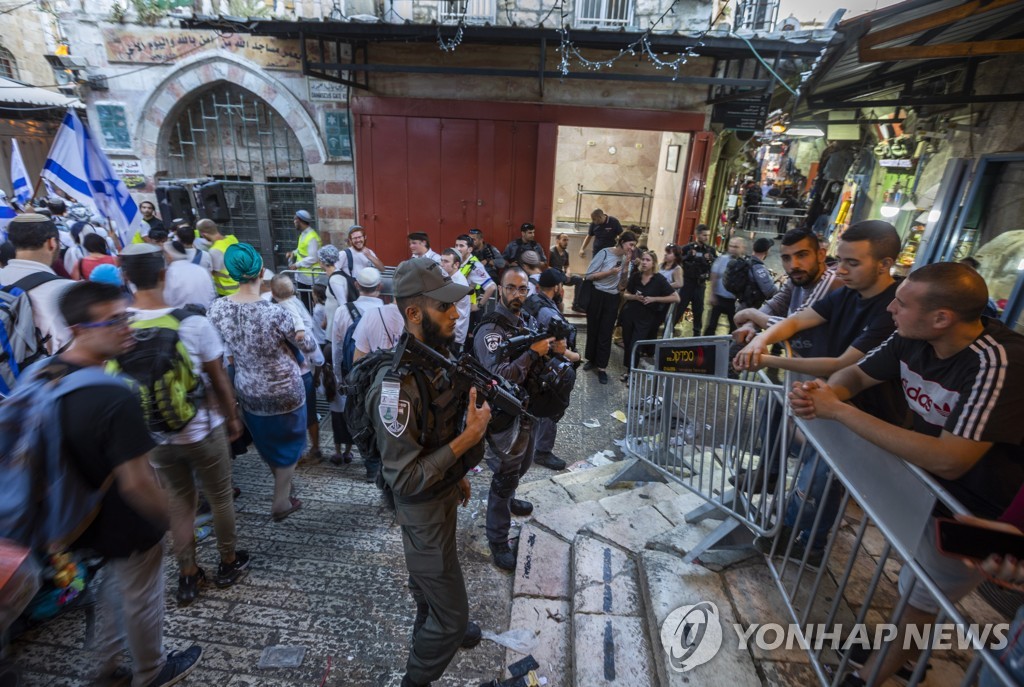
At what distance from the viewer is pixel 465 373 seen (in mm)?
A: 2334

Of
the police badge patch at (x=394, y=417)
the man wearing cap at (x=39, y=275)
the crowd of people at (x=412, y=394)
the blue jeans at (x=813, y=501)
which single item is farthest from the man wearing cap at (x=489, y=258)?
the police badge patch at (x=394, y=417)

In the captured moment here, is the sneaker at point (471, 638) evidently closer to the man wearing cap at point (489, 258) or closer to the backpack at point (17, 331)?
the backpack at point (17, 331)

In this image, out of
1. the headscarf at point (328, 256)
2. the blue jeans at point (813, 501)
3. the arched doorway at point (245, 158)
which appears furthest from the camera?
the arched doorway at point (245, 158)

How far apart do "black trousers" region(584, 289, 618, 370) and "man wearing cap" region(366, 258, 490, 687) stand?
4885 millimetres

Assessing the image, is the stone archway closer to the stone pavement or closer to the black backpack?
the stone pavement

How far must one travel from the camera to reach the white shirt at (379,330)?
382 cm

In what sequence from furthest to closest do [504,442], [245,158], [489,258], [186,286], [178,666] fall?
1. [245,158]
2. [489,258]
3. [186,286]
4. [504,442]
5. [178,666]

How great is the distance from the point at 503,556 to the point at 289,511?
1861 mm

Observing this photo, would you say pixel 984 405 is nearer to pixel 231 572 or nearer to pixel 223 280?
pixel 231 572

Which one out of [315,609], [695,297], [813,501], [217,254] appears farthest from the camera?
[695,297]

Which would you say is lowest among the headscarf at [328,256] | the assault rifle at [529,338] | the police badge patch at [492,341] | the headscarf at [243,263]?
the police badge patch at [492,341]

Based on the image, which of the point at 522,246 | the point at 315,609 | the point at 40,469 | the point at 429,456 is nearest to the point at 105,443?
the point at 40,469

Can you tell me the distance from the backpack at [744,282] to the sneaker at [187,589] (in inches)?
270

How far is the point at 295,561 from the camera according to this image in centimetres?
344
